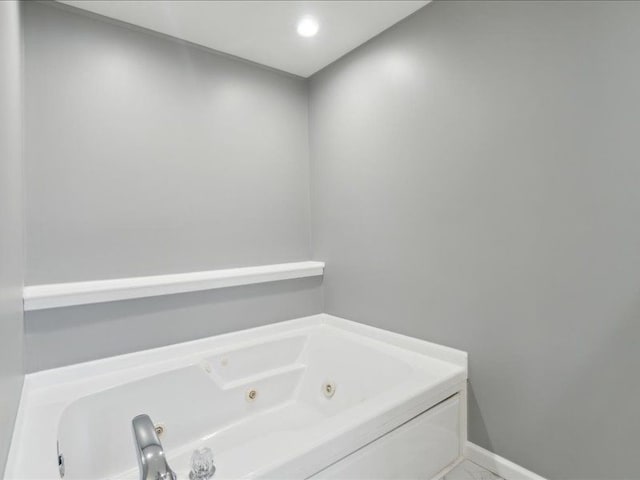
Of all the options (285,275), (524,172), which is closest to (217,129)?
(285,275)

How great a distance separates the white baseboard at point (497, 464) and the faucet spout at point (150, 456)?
57.9 inches

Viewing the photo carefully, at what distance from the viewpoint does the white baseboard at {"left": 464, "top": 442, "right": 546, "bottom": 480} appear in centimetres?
149

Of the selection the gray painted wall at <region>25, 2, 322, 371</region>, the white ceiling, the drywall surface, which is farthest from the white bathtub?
the white ceiling

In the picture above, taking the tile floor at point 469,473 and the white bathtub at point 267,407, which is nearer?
the white bathtub at point 267,407

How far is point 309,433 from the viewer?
1.20 m

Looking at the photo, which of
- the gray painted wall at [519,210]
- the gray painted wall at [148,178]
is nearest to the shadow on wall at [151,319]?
the gray painted wall at [148,178]

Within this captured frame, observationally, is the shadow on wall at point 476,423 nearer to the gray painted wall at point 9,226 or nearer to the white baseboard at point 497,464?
the white baseboard at point 497,464

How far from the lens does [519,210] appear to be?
4.96 feet

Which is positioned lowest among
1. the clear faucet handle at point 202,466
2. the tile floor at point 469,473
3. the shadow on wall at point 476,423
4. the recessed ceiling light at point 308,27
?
the tile floor at point 469,473

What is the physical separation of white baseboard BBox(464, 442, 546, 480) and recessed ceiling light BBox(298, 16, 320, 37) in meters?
2.46

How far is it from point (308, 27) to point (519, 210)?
5.22 feet

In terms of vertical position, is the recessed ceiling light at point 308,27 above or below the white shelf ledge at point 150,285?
above

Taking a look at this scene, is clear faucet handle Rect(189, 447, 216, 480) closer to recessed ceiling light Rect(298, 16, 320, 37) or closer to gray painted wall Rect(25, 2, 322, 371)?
gray painted wall Rect(25, 2, 322, 371)

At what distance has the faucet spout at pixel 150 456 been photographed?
80 centimetres
